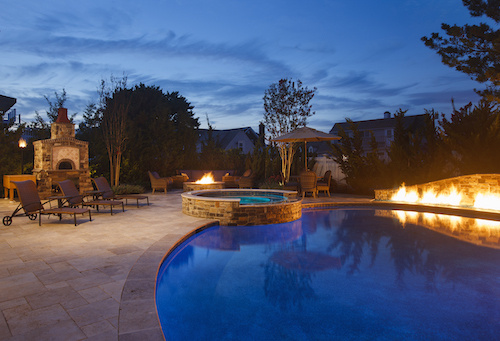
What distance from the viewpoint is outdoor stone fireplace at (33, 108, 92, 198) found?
11.1m

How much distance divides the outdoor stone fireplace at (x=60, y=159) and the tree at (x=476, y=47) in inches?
532

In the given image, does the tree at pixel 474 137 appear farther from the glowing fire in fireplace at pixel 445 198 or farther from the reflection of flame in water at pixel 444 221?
the reflection of flame in water at pixel 444 221

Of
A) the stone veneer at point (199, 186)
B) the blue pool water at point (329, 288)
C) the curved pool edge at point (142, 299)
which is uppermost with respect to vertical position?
the stone veneer at point (199, 186)

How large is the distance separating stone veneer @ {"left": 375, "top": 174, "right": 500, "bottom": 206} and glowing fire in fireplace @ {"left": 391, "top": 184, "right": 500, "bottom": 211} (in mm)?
94

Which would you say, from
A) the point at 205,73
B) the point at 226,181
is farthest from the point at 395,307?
the point at 205,73

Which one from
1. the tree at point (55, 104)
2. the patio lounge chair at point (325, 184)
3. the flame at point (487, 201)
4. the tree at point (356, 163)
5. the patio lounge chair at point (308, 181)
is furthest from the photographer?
the tree at point (55, 104)

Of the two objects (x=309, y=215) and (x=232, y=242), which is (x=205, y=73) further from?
(x=232, y=242)

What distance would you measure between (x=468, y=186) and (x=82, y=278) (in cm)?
1087

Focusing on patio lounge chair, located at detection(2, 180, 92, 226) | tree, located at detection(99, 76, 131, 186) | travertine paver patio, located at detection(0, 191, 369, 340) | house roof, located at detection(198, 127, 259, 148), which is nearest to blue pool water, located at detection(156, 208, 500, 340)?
travertine paver patio, located at detection(0, 191, 369, 340)

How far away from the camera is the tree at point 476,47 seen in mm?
9539

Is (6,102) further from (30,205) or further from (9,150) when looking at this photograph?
(30,205)

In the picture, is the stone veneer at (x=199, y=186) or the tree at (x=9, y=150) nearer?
the tree at (x=9, y=150)

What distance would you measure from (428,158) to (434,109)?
1.93 m

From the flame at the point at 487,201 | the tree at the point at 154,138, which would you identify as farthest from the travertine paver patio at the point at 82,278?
the tree at the point at 154,138
